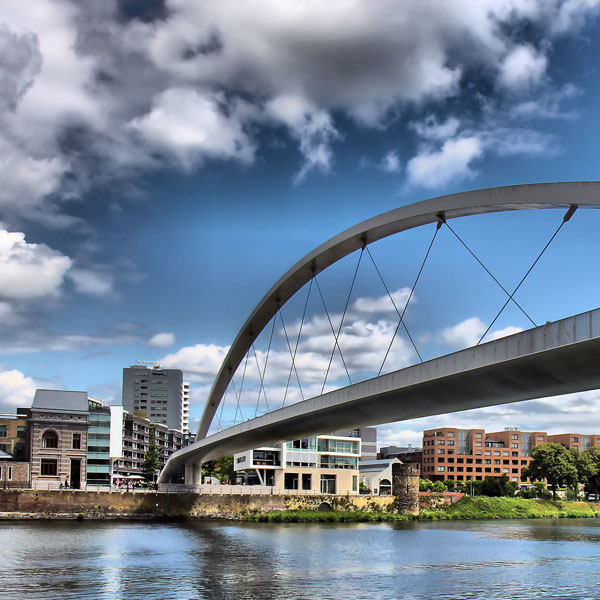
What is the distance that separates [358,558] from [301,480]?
56000 millimetres

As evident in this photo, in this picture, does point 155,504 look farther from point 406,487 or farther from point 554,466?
point 554,466

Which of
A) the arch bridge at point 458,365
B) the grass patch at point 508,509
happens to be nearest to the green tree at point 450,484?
the grass patch at point 508,509

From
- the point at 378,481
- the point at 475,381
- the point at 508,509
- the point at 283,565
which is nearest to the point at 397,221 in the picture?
the point at 475,381

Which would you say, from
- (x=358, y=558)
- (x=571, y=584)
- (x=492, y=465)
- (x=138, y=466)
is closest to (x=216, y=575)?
(x=358, y=558)

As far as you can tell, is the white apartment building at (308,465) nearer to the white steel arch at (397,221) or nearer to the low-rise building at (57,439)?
the low-rise building at (57,439)

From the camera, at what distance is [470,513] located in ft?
287

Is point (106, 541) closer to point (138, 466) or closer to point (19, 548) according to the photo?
point (19, 548)

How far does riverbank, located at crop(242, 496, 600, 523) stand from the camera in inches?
2790

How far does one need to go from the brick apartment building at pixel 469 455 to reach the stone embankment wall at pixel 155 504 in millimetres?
69919

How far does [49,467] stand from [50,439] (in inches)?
123

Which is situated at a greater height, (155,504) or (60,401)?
(60,401)

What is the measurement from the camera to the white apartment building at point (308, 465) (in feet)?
295

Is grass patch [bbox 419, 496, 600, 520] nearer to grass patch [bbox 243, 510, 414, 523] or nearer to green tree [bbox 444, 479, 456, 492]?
grass patch [bbox 243, 510, 414, 523]

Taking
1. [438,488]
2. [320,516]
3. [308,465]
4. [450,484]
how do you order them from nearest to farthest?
1. [320,516]
2. [308,465]
3. [438,488]
4. [450,484]
